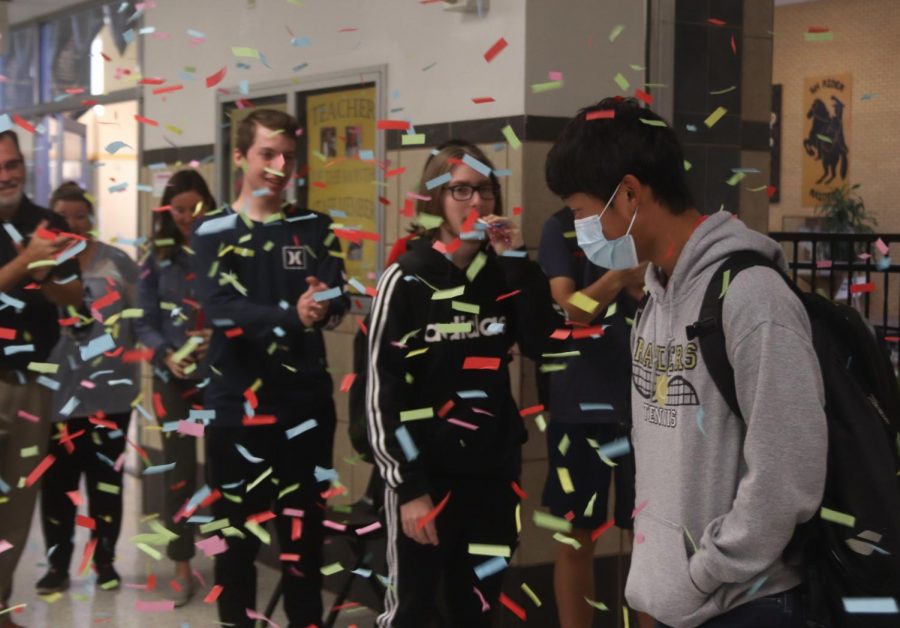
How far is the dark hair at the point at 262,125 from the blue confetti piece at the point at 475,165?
81cm

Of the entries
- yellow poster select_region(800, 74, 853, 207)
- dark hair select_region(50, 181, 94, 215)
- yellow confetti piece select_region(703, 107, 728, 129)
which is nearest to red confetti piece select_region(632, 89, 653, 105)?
yellow confetti piece select_region(703, 107, 728, 129)

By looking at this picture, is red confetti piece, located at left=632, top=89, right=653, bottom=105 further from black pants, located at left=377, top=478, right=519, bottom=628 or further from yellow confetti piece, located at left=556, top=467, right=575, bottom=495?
black pants, located at left=377, top=478, right=519, bottom=628

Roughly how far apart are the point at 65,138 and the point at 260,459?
752 centimetres

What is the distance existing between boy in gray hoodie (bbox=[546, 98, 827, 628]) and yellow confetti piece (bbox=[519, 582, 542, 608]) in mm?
2219

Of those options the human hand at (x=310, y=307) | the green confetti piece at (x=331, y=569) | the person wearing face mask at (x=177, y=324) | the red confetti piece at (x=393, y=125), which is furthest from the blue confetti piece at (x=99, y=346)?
the human hand at (x=310, y=307)

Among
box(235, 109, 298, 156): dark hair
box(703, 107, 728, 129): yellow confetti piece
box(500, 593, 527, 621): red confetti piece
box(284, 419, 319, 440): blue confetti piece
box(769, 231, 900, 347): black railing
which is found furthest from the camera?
box(769, 231, 900, 347): black railing

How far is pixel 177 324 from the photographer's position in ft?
17.7

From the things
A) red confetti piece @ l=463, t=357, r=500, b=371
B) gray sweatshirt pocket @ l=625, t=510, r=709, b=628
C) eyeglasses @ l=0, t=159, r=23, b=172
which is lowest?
gray sweatshirt pocket @ l=625, t=510, r=709, b=628

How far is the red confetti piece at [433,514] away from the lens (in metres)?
3.29

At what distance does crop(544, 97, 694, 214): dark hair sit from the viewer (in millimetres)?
2156

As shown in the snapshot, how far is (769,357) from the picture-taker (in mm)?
1890

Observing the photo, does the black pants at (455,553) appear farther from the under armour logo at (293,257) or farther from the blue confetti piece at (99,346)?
the blue confetti piece at (99,346)

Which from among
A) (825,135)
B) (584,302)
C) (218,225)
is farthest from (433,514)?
(825,135)

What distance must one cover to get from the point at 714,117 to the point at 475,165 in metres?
1.50
